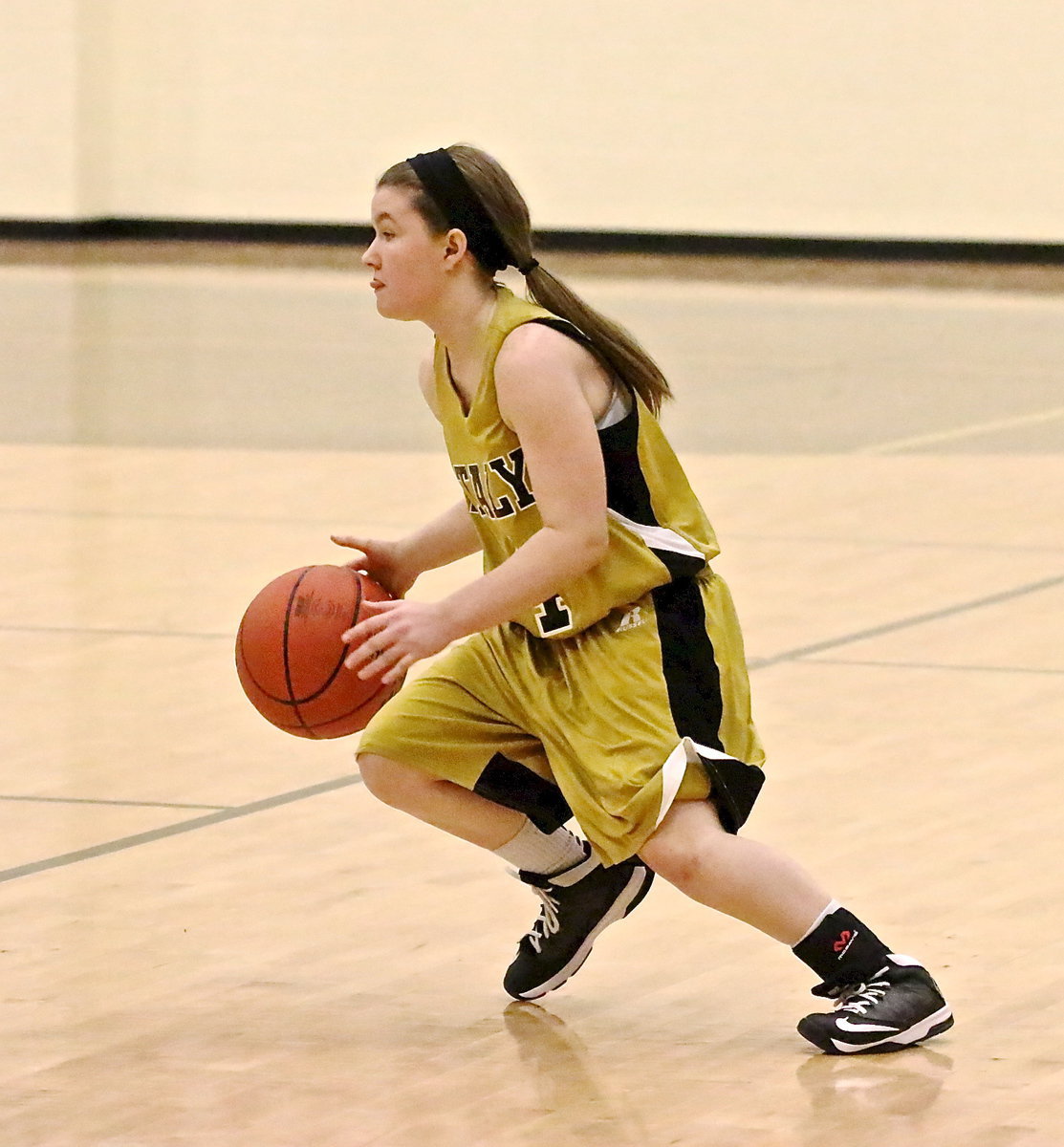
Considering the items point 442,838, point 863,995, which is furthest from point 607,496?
point 442,838

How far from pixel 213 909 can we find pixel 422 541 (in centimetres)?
70

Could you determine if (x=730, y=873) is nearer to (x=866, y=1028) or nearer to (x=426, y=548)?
(x=866, y=1028)

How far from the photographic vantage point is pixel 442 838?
426cm

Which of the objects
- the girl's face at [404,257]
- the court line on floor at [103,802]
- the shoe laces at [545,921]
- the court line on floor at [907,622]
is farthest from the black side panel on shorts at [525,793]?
the court line on floor at [907,622]

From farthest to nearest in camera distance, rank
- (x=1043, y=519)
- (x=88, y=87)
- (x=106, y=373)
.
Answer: (x=88, y=87), (x=106, y=373), (x=1043, y=519)

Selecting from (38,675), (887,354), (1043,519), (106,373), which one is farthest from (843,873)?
(887,354)

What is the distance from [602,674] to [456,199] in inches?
25.6

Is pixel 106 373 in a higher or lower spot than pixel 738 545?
lower

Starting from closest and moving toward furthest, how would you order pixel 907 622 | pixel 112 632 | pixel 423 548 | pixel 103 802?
pixel 423 548 → pixel 103 802 → pixel 112 632 → pixel 907 622

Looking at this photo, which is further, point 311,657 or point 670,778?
point 311,657

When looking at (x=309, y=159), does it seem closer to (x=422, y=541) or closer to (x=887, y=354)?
(x=887, y=354)

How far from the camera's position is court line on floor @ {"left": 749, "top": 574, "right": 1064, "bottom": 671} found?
5.83 metres

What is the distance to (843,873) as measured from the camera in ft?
13.1

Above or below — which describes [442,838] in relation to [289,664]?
below
